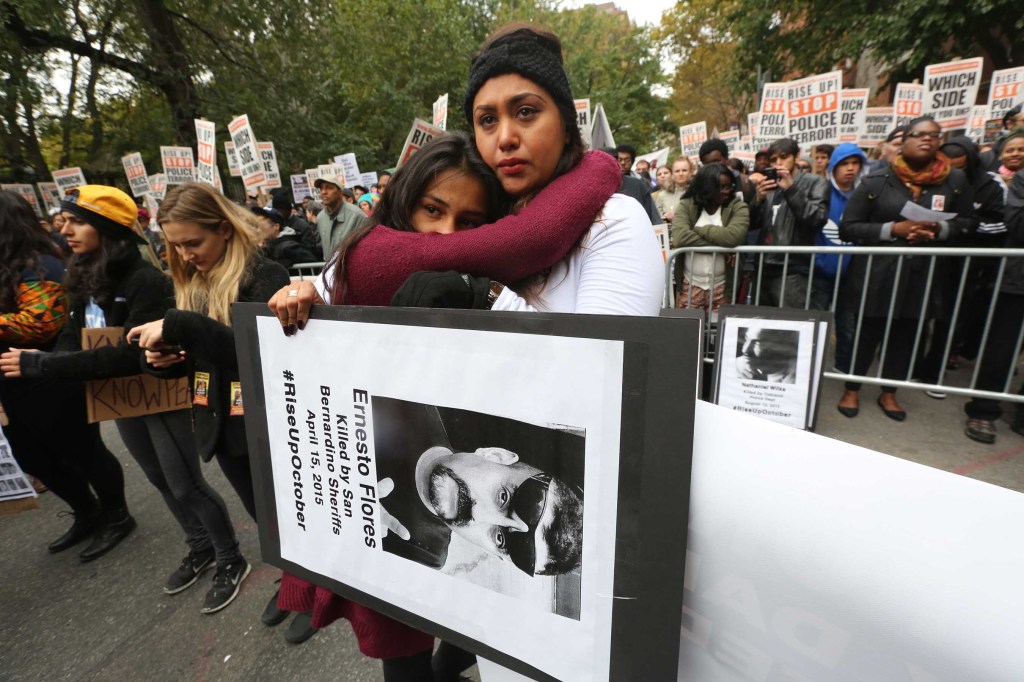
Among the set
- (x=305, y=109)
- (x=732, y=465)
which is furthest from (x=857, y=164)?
(x=305, y=109)

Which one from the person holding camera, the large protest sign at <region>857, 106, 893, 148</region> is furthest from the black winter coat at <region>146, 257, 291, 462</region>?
the large protest sign at <region>857, 106, 893, 148</region>

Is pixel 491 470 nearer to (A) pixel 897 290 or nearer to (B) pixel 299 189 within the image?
(A) pixel 897 290

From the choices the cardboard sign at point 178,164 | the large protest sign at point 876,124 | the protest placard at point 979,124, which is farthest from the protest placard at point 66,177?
the protest placard at point 979,124

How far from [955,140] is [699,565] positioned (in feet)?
16.4

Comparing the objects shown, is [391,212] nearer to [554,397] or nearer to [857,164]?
[554,397]

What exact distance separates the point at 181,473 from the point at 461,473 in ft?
7.35

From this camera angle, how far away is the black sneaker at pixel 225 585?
2447 mm

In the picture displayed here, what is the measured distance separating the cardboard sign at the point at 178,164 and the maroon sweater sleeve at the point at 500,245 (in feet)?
29.0

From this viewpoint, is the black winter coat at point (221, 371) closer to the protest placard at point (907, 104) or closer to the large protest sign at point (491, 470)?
the large protest sign at point (491, 470)

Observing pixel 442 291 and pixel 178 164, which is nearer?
pixel 442 291

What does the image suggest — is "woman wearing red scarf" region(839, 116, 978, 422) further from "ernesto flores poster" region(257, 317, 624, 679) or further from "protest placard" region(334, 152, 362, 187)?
"protest placard" region(334, 152, 362, 187)

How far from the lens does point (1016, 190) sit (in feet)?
11.2

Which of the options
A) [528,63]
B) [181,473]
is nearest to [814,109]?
[528,63]

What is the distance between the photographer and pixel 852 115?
7238 mm
